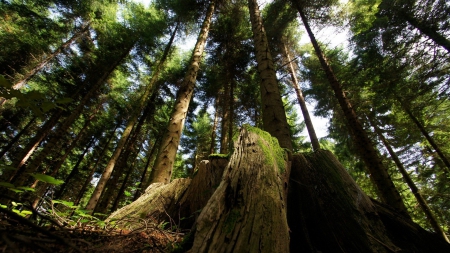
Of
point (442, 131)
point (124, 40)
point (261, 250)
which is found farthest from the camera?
point (124, 40)

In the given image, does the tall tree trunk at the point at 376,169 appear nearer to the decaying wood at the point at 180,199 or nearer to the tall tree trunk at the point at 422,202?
the tall tree trunk at the point at 422,202

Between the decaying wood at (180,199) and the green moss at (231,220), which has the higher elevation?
the decaying wood at (180,199)

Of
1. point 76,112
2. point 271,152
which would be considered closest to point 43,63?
point 76,112

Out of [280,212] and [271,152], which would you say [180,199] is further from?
[280,212]

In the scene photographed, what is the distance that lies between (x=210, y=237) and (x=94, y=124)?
19890 millimetres

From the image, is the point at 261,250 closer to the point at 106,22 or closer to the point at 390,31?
the point at 390,31

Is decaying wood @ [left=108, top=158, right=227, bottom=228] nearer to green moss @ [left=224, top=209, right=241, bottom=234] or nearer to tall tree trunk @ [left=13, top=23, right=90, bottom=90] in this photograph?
green moss @ [left=224, top=209, right=241, bottom=234]

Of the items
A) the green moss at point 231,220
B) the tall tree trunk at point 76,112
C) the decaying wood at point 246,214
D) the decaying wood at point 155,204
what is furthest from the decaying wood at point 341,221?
→ the tall tree trunk at point 76,112

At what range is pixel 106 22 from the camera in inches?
479

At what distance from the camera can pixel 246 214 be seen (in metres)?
1.29

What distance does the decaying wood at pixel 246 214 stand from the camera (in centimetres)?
112

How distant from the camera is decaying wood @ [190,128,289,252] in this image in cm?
112

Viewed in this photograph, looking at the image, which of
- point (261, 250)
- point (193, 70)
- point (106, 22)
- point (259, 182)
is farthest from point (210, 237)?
point (106, 22)

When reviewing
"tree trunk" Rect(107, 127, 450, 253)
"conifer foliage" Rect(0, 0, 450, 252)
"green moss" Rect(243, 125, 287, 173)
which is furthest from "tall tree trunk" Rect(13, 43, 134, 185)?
"green moss" Rect(243, 125, 287, 173)
